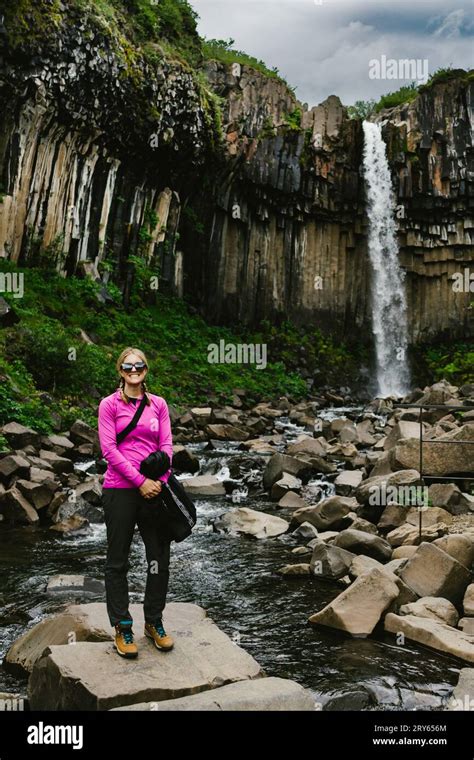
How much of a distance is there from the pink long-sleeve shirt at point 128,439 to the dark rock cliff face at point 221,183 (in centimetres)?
1669

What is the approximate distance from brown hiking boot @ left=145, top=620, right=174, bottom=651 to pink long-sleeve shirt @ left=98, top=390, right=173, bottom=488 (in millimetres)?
998

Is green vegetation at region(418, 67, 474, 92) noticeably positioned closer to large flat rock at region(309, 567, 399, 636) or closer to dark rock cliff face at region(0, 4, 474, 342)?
dark rock cliff face at region(0, 4, 474, 342)

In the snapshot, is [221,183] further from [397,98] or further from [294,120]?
[397,98]

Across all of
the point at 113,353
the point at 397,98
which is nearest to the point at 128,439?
the point at 113,353

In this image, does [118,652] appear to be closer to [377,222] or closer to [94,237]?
[94,237]

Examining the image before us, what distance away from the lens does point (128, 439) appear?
176 inches

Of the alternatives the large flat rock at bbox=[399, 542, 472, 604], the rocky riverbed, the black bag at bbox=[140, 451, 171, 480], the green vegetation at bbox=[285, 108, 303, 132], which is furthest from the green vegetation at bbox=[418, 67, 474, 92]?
the black bag at bbox=[140, 451, 171, 480]

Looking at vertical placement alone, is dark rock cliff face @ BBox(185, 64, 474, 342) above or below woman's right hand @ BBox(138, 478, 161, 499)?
above

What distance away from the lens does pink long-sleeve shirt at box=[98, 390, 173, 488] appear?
4.34 metres

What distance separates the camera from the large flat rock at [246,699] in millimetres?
3764

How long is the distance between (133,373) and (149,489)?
788 millimetres

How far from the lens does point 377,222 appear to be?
33.3 m

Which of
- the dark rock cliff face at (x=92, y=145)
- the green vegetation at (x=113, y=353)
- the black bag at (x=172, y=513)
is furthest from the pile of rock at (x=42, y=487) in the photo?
the dark rock cliff face at (x=92, y=145)
